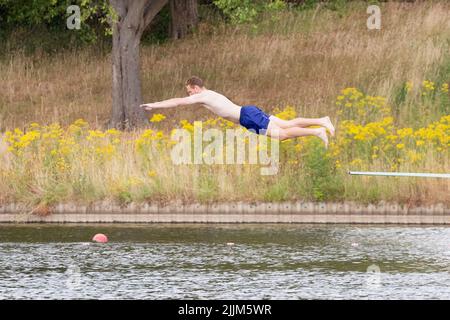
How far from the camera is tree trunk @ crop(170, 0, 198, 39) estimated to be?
39500 millimetres

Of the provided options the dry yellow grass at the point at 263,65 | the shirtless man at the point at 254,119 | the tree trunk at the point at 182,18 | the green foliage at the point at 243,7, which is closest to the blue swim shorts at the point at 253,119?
the shirtless man at the point at 254,119

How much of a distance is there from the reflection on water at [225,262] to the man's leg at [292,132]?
4.38 ft

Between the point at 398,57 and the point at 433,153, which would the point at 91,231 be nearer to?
the point at 433,153

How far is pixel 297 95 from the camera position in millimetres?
33781

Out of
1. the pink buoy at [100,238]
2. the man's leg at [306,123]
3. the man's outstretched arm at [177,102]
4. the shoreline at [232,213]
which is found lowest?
the pink buoy at [100,238]

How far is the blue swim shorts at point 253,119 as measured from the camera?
2008 centimetres

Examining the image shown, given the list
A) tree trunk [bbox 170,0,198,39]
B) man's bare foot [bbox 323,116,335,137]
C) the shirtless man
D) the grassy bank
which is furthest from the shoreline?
tree trunk [bbox 170,0,198,39]

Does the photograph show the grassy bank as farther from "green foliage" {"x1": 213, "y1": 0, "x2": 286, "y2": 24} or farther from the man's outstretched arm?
the man's outstretched arm

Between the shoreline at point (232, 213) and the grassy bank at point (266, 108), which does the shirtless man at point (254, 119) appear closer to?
the shoreline at point (232, 213)

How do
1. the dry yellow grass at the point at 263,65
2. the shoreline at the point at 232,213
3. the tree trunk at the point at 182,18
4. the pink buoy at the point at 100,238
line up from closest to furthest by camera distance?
the pink buoy at the point at 100,238, the shoreline at the point at 232,213, the dry yellow grass at the point at 263,65, the tree trunk at the point at 182,18

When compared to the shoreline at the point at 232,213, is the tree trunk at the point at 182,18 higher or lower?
higher

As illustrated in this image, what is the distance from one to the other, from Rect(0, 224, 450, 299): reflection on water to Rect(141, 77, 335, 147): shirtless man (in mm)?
1404

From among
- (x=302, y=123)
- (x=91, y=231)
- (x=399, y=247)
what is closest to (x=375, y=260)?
(x=399, y=247)

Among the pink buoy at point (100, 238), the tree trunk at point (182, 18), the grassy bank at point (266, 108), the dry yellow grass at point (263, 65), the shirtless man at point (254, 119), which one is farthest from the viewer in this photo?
the tree trunk at point (182, 18)
